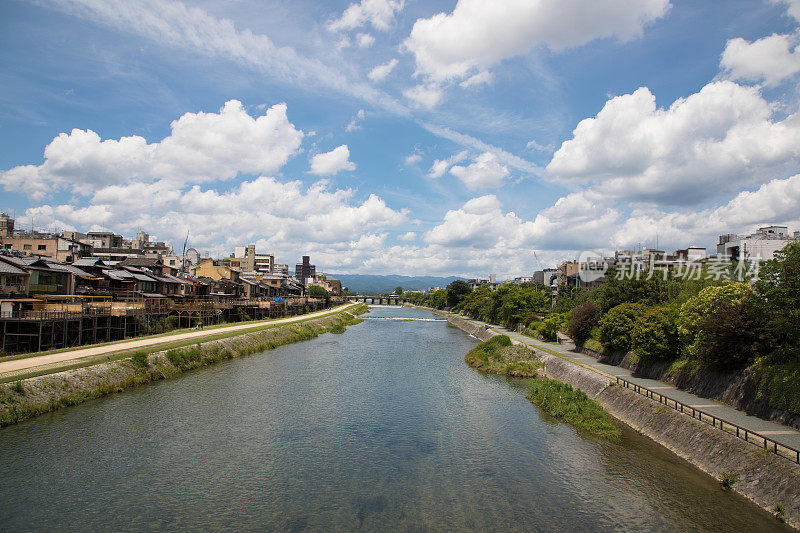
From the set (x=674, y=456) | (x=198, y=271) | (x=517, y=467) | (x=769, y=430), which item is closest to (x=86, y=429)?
(x=517, y=467)

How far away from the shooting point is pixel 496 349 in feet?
151

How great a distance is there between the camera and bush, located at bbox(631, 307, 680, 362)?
2983cm

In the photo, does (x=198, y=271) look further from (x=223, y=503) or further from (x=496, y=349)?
(x=223, y=503)

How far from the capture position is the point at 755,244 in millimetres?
55344

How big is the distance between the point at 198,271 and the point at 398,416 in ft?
247

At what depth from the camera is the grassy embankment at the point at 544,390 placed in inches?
963

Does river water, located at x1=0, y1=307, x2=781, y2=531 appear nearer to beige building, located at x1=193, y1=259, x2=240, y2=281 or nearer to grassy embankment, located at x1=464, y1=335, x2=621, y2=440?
grassy embankment, located at x1=464, y1=335, x2=621, y2=440

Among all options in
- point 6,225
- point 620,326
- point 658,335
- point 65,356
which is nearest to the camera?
point 658,335

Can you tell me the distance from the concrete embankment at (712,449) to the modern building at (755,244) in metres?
26.6

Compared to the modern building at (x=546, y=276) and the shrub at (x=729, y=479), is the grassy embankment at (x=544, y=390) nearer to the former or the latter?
the shrub at (x=729, y=479)

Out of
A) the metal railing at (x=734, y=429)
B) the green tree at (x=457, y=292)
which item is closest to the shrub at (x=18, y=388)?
the metal railing at (x=734, y=429)

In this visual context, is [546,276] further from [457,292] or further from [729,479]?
[729,479]

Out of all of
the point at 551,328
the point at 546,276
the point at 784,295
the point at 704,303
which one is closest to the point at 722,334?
the point at 784,295

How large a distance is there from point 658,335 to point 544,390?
344 inches
